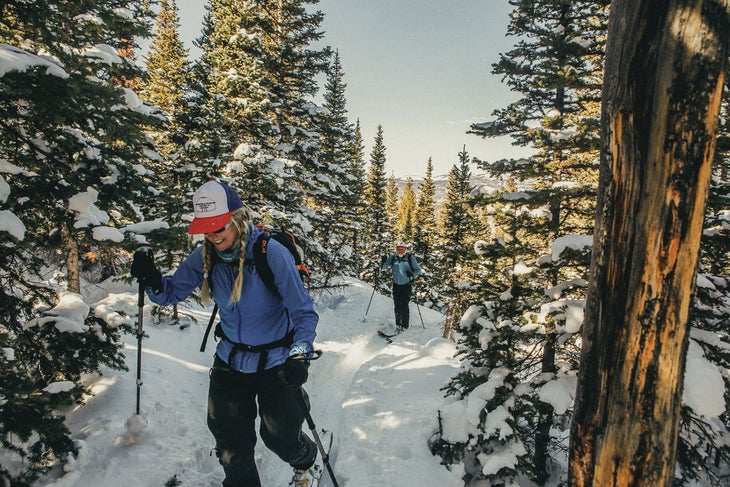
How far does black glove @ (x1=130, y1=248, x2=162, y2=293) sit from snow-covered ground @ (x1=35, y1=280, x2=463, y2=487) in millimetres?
1996

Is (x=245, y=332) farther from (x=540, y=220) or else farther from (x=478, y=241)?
(x=540, y=220)

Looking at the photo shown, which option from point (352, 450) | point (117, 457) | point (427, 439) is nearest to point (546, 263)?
point (427, 439)

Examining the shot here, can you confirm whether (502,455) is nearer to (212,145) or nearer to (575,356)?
(575,356)

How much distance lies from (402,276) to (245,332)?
31.2 ft

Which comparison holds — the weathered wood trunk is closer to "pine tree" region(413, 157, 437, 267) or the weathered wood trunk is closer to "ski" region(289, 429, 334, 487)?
"ski" region(289, 429, 334, 487)

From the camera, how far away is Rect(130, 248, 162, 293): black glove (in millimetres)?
3496

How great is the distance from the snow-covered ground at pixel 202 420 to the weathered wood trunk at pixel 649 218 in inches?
125

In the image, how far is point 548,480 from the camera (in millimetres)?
5098

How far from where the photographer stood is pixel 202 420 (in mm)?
5270

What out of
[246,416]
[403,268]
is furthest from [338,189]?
[246,416]

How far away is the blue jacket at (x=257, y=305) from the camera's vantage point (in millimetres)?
3215

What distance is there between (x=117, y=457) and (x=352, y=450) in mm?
3033

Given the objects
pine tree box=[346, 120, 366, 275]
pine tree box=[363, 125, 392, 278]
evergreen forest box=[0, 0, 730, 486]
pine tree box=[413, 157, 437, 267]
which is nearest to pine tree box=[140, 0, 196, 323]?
evergreen forest box=[0, 0, 730, 486]

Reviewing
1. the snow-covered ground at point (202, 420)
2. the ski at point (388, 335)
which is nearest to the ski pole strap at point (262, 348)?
the snow-covered ground at point (202, 420)
